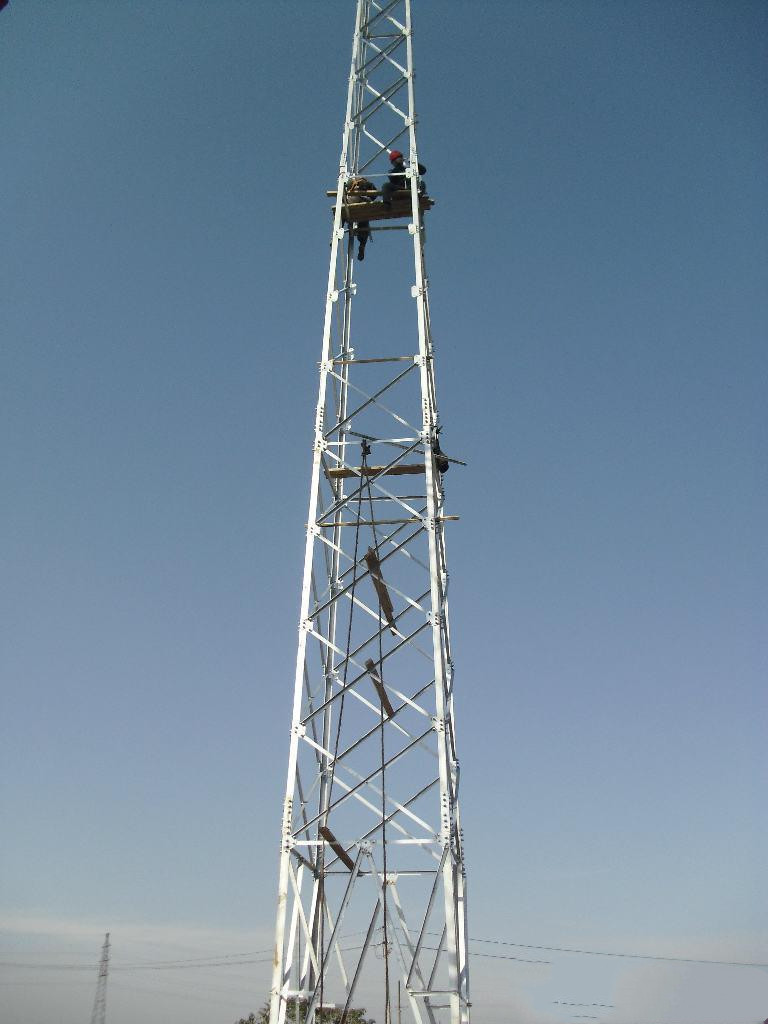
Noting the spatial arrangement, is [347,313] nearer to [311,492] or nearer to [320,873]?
[311,492]

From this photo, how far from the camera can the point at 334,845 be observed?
15406 mm

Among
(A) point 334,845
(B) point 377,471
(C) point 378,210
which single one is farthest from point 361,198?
(A) point 334,845

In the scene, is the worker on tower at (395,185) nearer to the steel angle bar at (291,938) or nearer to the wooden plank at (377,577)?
the wooden plank at (377,577)

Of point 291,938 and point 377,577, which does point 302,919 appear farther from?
point 377,577

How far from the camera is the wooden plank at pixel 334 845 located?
50.5ft

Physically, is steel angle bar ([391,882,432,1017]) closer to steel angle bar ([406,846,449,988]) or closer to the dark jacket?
steel angle bar ([406,846,449,988])

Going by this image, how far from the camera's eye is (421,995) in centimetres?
1429

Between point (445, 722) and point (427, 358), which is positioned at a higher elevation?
point (427, 358)

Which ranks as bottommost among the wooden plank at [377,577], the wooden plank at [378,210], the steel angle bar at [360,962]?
the steel angle bar at [360,962]

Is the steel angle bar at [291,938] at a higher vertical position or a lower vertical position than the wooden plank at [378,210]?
lower

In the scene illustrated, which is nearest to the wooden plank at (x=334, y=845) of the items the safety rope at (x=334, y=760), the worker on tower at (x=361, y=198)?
the safety rope at (x=334, y=760)

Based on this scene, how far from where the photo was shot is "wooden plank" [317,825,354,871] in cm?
1540

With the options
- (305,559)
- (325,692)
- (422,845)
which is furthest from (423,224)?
(422,845)

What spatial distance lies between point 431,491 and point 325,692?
4.34 meters
